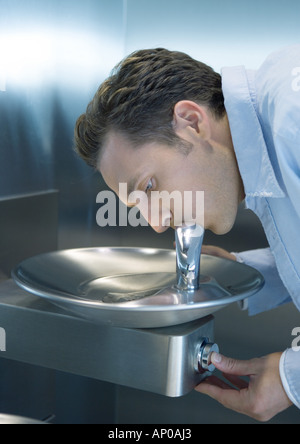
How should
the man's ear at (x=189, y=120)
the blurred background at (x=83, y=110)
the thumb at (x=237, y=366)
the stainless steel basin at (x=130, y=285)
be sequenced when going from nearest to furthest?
the stainless steel basin at (x=130, y=285) → the thumb at (x=237, y=366) → the man's ear at (x=189, y=120) → the blurred background at (x=83, y=110)

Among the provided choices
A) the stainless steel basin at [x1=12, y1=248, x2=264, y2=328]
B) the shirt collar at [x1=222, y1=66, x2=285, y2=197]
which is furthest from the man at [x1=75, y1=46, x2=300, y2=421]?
the stainless steel basin at [x1=12, y1=248, x2=264, y2=328]

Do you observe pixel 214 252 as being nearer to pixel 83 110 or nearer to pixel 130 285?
pixel 130 285

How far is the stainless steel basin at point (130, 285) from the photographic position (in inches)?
36.9

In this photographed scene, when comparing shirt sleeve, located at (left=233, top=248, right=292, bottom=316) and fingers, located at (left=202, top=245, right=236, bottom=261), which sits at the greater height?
fingers, located at (left=202, top=245, right=236, bottom=261)

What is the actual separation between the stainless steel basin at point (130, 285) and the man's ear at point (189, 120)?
0.30m

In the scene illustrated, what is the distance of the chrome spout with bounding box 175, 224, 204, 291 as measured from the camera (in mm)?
1144

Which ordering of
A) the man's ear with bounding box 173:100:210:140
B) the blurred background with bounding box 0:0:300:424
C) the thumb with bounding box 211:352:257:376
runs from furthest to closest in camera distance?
the blurred background with bounding box 0:0:300:424 < the man's ear with bounding box 173:100:210:140 < the thumb with bounding box 211:352:257:376

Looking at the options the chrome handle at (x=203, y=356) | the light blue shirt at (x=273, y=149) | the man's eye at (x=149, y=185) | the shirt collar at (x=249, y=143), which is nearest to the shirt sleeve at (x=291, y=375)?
the light blue shirt at (x=273, y=149)

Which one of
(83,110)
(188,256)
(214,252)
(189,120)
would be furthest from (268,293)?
(83,110)

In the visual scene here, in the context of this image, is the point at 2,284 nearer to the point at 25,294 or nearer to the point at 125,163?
the point at 25,294

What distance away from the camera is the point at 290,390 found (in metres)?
1.01

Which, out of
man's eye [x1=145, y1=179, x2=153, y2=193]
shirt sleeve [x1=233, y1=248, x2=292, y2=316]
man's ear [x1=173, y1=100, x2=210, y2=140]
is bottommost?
shirt sleeve [x1=233, y1=248, x2=292, y2=316]

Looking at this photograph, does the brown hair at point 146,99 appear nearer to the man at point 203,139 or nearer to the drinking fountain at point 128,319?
the man at point 203,139

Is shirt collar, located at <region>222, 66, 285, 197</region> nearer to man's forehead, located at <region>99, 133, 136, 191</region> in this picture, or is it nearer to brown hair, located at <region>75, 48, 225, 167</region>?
brown hair, located at <region>75, 48, 225, 167</region>
